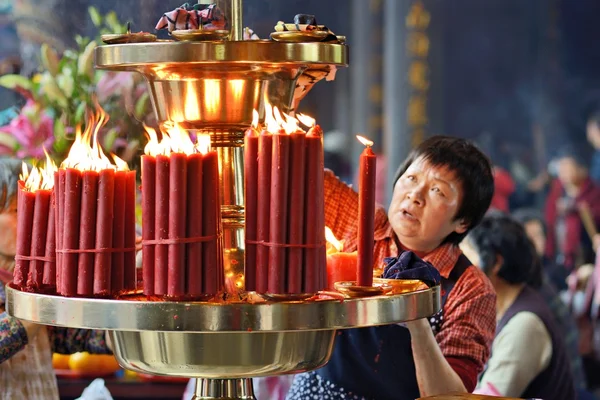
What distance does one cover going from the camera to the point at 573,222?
8.65 m

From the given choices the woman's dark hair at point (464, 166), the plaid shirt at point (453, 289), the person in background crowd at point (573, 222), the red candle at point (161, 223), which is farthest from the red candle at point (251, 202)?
the person in background crowd at point (573, 222)

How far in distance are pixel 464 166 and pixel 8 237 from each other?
0.93m

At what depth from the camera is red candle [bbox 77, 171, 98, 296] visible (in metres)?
1.57

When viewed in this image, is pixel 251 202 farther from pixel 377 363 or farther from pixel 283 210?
pixel 377 363

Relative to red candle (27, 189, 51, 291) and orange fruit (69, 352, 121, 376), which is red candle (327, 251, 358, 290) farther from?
orange fruit (69, 352, 121, 376)

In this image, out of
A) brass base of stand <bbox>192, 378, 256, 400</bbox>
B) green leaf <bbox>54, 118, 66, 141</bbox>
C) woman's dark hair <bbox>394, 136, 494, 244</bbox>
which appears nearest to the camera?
brass base of stand <bbox>192, 378, 256, 400</bbox>

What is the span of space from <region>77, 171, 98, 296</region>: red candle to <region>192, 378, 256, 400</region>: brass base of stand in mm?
253

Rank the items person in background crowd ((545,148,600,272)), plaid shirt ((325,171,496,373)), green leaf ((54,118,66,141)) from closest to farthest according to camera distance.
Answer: plaid shirt ((325,171,496,373)) → green leaf ((54,118,66,141)) → person in background crowd ((545,148,600,272))

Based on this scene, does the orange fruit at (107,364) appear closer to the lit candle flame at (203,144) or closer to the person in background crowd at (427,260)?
the person in background crowd at (427,260)

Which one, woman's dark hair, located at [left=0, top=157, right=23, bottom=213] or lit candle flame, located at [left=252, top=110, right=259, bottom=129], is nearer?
lit candle flame, located at [left=252, top=110, right=259, bottom=129]

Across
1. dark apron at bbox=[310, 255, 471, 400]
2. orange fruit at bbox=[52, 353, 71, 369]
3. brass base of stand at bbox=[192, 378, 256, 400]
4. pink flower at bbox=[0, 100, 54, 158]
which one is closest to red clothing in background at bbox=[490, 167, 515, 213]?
orange fruit at bbox=[52, 353, 71, 369]

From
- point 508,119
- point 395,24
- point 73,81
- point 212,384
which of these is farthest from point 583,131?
point 212,384

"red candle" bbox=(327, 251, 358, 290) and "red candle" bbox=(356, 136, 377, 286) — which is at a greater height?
"red candle" bbox=(356, 136, 377, 286)

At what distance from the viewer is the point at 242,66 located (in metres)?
1.62
